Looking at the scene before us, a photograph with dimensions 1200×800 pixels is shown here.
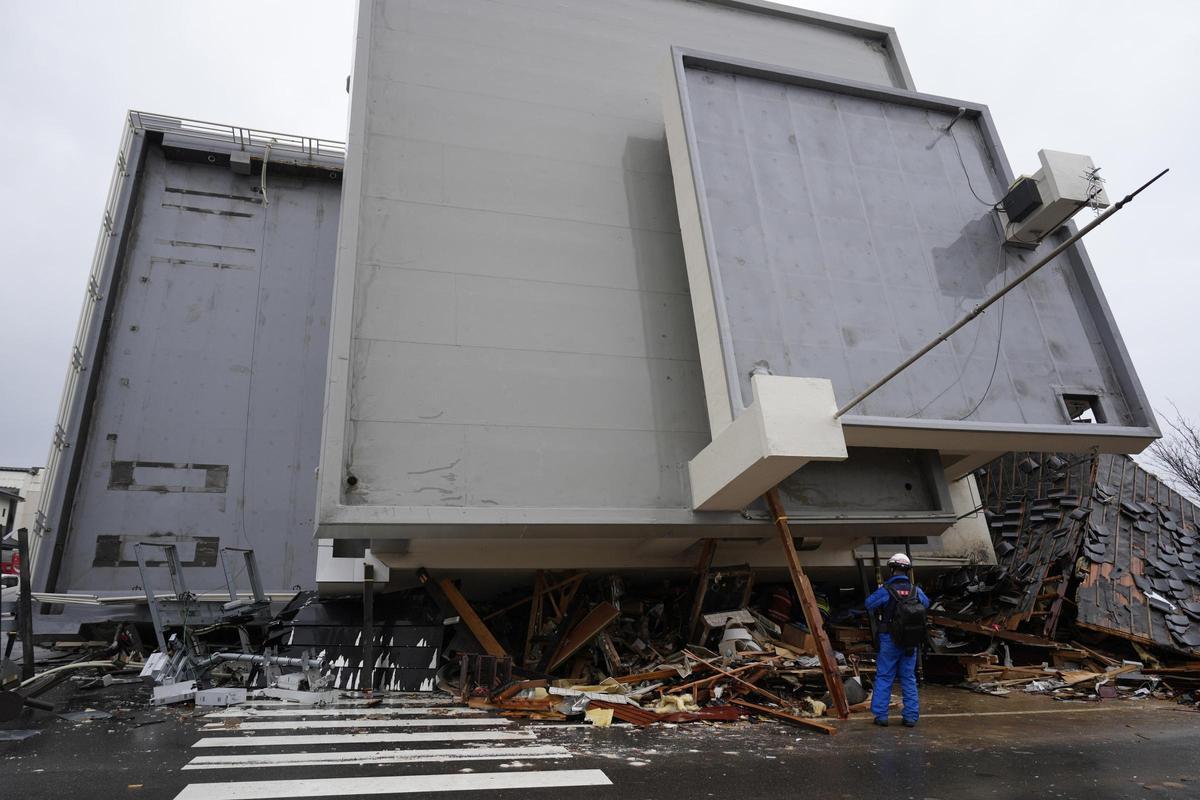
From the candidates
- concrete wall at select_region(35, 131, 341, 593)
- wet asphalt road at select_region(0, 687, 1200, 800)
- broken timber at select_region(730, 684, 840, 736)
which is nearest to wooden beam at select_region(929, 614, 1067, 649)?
wet asphalt road at select_region(0, 687, 1200, 800)

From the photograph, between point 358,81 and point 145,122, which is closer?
point 358,81

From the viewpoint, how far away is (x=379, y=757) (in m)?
5.38

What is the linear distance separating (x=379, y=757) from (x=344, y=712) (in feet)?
8.99

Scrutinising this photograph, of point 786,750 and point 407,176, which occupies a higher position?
point 407,176

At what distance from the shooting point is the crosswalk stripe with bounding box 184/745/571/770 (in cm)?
510

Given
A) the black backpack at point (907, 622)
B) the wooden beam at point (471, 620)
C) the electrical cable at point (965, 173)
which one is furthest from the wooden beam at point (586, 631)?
the electrical cable at point (965, 173)

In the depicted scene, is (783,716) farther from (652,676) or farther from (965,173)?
(965,173)

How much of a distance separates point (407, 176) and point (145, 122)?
27.9ft

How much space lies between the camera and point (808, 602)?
8.31m

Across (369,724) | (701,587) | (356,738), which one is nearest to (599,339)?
(701,587)

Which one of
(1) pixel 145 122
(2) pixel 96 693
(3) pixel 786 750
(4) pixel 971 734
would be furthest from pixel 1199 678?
(1) pixel 145 122

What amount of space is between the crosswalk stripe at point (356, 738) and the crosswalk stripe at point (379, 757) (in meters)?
0.43

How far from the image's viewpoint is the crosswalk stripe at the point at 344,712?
7.31m

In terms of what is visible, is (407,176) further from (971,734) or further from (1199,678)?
(1199,678)
